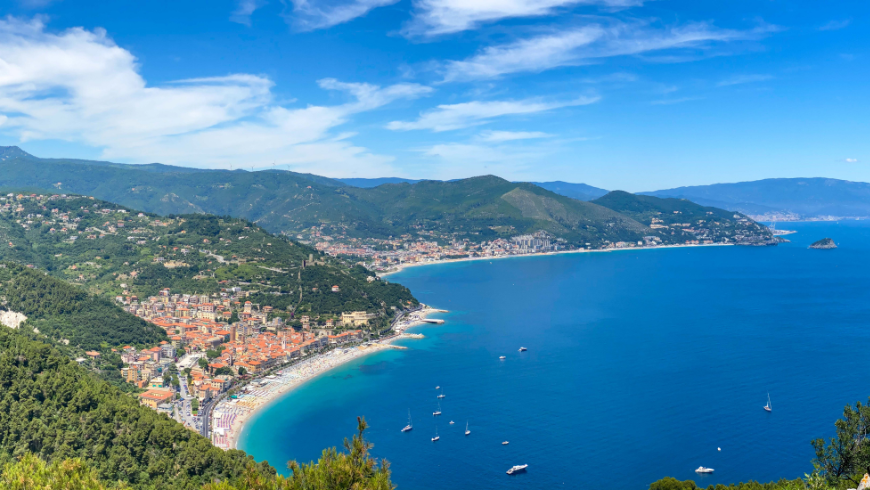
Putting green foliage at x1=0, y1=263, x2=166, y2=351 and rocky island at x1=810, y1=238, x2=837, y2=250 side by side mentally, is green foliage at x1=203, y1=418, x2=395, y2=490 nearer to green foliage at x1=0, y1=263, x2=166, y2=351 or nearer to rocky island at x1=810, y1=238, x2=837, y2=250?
green foliage at x1=0, y1=263, x2=166, y2=351

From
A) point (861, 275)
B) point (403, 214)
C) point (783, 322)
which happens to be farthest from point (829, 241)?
point (403, 214)

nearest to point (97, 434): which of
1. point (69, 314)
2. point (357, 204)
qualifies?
point (69, 314)

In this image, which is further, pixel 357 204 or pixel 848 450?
pixel 357 204

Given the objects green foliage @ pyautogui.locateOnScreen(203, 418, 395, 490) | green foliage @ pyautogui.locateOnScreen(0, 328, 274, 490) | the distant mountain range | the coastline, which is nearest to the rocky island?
the distant mountain range

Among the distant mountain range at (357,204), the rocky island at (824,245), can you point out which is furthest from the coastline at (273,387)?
the rocky island at (824,245)

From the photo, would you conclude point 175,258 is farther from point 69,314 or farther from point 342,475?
point 342,475

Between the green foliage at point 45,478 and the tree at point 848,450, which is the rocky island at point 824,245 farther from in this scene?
the green foliage at point 45,478

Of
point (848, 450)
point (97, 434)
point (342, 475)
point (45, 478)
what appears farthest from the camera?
point (97, 434)
